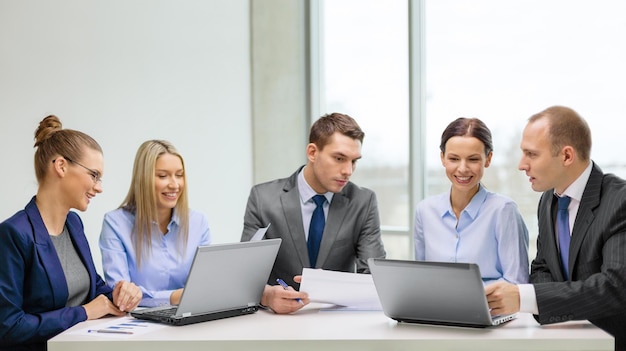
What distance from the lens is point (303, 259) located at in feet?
11.5

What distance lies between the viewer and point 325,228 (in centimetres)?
351


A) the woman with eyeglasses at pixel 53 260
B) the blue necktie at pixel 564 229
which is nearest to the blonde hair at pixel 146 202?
the woman with eyeglasses at pixel 53 260

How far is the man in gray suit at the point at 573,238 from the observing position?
8.43 ft

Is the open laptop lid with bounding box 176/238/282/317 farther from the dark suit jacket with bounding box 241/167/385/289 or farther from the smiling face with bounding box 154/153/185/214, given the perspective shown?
the smiling face with bounding box 154/153/185/214

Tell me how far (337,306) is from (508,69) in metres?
2.71

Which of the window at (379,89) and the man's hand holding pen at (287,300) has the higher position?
the window at (379,89)

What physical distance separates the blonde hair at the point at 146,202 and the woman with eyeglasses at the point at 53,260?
445 mm

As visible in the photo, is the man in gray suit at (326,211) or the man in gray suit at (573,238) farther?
the man in gray suit at (326,211)

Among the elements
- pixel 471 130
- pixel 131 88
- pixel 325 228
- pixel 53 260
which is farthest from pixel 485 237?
pixel 131 88

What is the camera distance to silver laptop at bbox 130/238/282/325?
2660 mm

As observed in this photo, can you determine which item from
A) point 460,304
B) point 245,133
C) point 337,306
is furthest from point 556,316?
point 245,133

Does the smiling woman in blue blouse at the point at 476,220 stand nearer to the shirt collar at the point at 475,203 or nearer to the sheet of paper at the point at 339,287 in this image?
the shirt collar at the point at 475,203

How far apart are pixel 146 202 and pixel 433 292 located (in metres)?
1.53

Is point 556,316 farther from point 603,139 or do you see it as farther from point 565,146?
point 603,139
